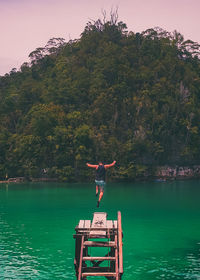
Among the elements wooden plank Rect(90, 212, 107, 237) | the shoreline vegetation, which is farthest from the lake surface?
the shoreline vegetation

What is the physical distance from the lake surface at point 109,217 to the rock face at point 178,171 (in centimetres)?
2638

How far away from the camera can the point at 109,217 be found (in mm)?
53281

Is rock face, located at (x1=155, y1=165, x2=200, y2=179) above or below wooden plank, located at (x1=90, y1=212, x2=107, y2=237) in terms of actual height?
above

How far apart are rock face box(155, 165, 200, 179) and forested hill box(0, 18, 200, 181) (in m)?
1.85

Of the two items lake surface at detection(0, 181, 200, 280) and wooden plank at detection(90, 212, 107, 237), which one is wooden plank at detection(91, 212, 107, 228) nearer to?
wooden plank at detection(90, 212, 107, 237)

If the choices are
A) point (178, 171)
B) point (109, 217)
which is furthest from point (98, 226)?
point (178, 171)

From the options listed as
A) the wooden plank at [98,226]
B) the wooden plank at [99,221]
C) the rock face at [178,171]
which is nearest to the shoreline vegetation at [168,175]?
the rock face at [178,171]

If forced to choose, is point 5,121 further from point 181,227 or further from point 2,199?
point 181,227

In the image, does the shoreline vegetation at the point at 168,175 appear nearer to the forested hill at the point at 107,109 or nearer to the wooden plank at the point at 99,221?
the forested hill at the point at 107,109

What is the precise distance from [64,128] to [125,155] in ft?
52.1

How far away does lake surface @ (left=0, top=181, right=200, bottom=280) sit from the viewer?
32.4m

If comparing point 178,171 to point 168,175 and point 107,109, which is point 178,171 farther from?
point 107,109

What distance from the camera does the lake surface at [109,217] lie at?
106 feet

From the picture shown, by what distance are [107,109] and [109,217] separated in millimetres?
64659
